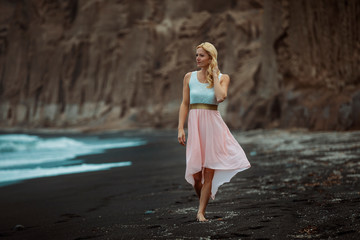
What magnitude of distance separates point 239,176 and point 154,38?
4538 centimetres

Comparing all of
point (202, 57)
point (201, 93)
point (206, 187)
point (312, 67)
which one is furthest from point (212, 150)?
point (312, 67)

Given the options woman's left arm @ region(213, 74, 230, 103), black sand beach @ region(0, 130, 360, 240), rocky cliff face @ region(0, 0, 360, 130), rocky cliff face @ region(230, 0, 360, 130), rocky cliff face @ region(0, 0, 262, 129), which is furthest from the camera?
rocky cliff face @ region(0, 0, 262, 129)

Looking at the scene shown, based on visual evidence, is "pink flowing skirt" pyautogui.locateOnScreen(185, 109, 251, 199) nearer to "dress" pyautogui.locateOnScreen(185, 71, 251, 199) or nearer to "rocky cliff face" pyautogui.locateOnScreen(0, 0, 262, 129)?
"dress" pyautogui.locateOnScreen(185, 71, 251, 199)

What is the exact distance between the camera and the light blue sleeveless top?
145 inches

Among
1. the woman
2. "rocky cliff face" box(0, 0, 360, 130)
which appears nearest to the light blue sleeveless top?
the woman

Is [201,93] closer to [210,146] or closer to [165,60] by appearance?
[210,146]

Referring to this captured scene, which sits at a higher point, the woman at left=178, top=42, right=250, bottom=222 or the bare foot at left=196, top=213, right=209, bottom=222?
the woman at left=178, top=42, right=250, bottom=222

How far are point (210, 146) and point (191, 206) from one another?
0.89 m

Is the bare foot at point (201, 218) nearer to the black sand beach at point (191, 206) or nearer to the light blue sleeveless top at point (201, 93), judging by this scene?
the black sand beach at point (191, 206)

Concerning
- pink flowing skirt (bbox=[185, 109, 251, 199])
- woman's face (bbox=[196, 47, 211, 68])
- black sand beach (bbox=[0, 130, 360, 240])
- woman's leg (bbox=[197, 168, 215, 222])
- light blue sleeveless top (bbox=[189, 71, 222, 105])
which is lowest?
black sand beach (bbox=[0, 130, 360, 240])

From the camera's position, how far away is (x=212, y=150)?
368cm

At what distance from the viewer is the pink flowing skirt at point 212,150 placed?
368 centimetres

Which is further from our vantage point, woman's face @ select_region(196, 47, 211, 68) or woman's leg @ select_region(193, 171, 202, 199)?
woman's leg @ select_region(193, 171, 202, 199)

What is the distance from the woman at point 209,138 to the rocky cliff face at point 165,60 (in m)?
11.3
